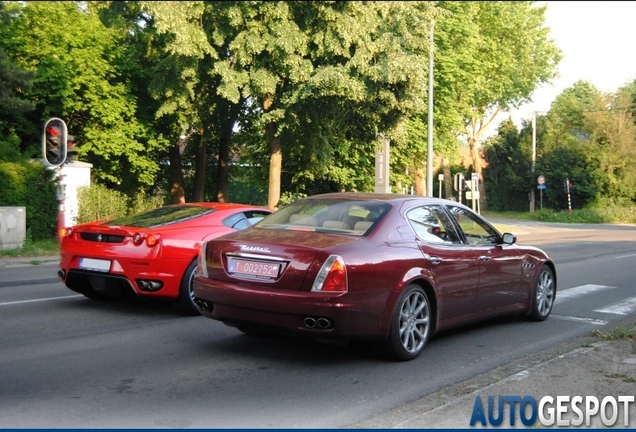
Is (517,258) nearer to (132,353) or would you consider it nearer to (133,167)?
(132,353)

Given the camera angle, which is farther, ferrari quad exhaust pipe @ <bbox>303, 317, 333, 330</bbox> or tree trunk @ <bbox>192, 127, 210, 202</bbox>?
tree trunk @ <bbox>192, 127, 210, 202</bbox>

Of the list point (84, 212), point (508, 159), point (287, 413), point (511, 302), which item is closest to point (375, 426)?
point (287, 413)

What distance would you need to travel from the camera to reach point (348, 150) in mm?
32375

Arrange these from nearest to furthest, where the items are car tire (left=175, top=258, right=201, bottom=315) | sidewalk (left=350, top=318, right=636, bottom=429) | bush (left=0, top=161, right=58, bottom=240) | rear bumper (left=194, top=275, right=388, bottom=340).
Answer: sidewalk (left=350, top=318, right=636, bottom=429)
rear bumper (left=194, top=275, right=388, bottom=340)
car tire (left=175, top=258, right=201, bottom=315)
bush (left=0, top=161, right=58, bottom=240)

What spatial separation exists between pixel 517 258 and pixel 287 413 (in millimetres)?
4369

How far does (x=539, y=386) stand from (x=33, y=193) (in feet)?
57.2

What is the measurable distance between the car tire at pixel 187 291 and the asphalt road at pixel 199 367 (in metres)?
0.15

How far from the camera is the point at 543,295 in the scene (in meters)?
9.37

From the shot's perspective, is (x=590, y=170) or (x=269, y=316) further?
(x=590, y=170)

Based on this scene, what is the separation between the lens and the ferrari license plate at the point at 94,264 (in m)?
8.52

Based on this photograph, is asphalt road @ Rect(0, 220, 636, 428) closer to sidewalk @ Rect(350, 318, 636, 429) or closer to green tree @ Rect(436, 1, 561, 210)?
sidewalk @ Rect(350, 318, 636, 429)

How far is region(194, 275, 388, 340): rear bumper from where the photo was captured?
613 centimetres

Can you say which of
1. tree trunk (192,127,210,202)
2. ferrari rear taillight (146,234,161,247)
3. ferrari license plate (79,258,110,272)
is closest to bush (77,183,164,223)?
tree trunk (192,127,210,202)

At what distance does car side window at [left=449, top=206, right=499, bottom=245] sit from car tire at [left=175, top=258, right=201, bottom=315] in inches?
119
